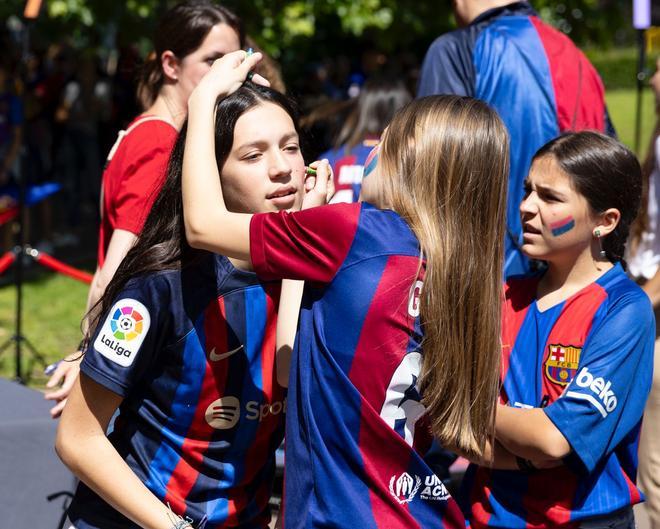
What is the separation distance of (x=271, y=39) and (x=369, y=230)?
7963mm

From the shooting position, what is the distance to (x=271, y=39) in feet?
31.3

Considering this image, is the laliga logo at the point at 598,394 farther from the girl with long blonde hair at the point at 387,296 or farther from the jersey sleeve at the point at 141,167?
the jersey sleeve at the point at 141,167

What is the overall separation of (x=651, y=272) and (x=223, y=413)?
2.19 metres

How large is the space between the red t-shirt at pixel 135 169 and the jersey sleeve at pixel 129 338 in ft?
3.58

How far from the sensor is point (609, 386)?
238cm

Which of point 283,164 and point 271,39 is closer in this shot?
point 283,164

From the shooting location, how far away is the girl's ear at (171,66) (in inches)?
132

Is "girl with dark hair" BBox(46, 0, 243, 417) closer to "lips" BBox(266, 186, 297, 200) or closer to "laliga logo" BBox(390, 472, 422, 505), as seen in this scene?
"lips" BBox(266, 186, 297, 200)

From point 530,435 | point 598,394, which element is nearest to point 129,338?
point 530,435

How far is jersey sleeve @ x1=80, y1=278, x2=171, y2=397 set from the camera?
1942mm

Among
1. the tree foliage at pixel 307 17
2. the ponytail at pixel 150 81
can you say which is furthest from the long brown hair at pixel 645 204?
the tree foliage at pixel 307 17

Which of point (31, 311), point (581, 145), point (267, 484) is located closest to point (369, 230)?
point (267, 484)

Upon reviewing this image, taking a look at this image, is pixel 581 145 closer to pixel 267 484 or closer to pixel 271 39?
pixel 267 484

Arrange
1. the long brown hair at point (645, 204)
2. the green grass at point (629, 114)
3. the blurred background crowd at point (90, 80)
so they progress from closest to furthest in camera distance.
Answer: the long brown hair at point (645, 204) < the blurred background crowd at point (90, 80) < the green grass at point (629, 114)
